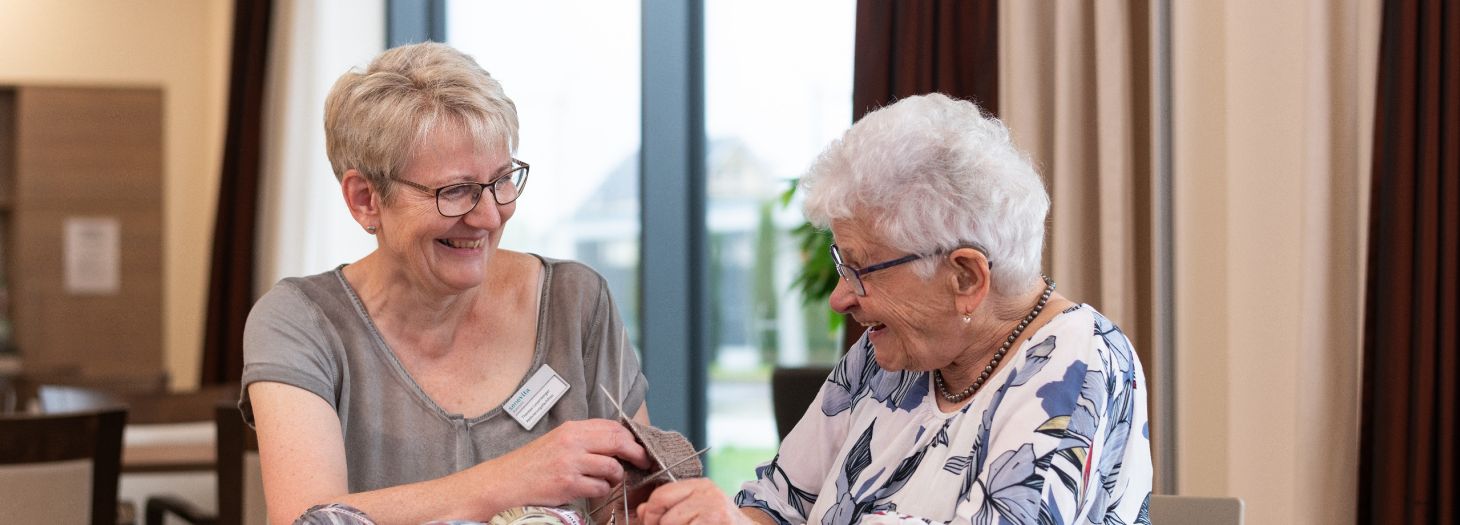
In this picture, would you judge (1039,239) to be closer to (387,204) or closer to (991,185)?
(991,185)

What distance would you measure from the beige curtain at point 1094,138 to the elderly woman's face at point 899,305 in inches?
53.0

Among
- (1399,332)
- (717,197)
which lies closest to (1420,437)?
(1399,332)

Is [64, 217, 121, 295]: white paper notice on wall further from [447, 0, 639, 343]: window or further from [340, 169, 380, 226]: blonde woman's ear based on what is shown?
[340, 169, 380, 226]: blonde woman's ear

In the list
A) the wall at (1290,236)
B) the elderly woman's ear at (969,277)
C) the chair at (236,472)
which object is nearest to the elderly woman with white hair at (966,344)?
the elderly woman's ear at (969,277)

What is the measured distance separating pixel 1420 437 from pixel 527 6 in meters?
4.60

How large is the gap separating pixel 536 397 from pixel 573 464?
42 centimetres

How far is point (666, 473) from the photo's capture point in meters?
1.72

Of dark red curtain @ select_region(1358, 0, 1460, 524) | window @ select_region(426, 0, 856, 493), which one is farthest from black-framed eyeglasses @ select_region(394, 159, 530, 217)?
window @ select_region(426, 0, 856, 493)

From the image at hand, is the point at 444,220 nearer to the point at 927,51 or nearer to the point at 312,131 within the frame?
the point at 927,51

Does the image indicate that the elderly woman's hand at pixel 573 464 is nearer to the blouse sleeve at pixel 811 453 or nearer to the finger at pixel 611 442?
the finger at pixel 611 442

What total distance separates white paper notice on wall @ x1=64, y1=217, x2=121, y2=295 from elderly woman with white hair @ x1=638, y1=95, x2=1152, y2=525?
691 cm

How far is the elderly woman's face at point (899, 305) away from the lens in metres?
1.75

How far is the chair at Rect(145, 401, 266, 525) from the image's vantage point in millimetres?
3359

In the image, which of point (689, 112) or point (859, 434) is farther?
point (689, 112)
